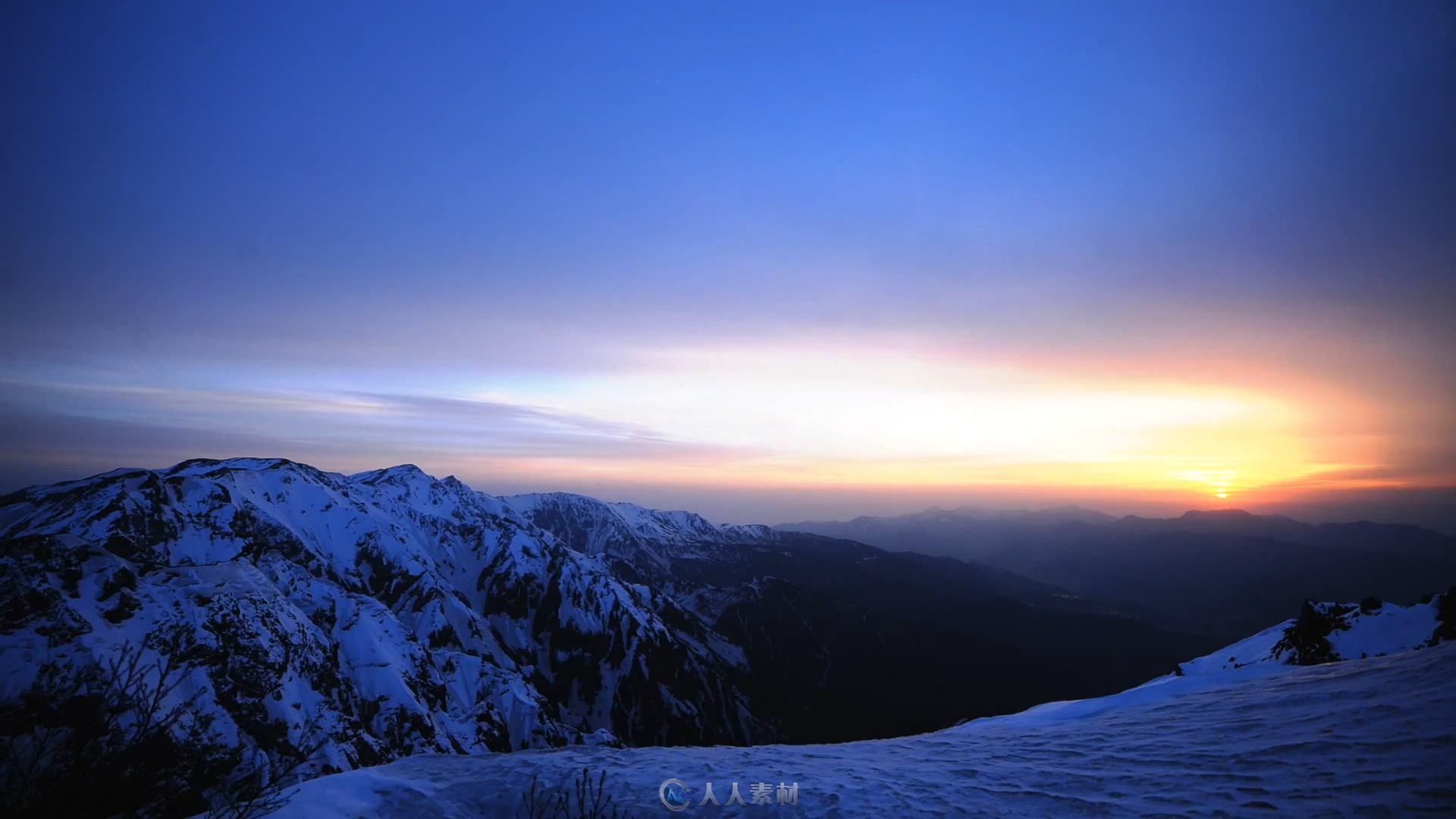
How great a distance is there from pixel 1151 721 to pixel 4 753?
25294mm

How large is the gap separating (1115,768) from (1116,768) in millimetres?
40

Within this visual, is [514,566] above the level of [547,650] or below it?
above

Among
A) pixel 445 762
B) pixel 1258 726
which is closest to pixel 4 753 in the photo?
pixel 445 762

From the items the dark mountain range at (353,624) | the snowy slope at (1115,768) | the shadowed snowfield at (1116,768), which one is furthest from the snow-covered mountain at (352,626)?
the snowy slope at (1115,768)

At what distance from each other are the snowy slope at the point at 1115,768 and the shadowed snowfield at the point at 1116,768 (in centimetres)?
4

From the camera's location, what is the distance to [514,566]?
7126 inches

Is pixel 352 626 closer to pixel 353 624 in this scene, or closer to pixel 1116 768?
pixel 353 624

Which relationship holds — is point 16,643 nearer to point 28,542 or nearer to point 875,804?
point 28,542

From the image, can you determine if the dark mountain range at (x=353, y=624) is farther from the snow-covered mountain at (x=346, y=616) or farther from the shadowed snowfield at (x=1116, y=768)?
the shadowed snowfield at (x=1116, y=768)

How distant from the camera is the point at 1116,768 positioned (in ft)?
43.3

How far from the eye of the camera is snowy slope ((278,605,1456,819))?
10344 mm

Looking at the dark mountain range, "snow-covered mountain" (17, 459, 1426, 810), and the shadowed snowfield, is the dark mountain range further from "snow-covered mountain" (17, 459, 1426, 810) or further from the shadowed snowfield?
the shadowed snowfield

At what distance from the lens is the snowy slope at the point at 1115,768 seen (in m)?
10.3

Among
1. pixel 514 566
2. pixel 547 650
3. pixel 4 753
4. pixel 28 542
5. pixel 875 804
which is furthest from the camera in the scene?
pixel 514 566
